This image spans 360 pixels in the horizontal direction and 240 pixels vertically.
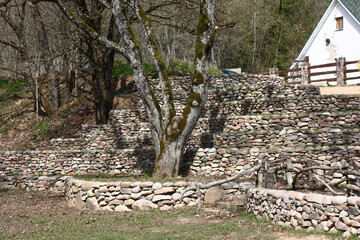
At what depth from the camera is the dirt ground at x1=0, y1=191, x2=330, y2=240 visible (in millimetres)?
7688

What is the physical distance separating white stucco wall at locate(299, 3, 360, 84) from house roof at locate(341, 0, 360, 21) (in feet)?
0.89

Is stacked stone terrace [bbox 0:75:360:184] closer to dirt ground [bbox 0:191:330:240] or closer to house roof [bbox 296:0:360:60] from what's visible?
dirt ground [bbox 0:191:330:240]

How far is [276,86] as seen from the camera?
18297 mm

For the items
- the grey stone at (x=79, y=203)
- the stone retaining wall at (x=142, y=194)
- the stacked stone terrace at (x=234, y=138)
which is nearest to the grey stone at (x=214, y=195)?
the stone retaining wall at (x=142, y=194)

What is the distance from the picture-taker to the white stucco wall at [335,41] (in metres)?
27.7

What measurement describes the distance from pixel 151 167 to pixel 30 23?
509 inches

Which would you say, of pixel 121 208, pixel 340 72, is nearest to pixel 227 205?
pixel 121 208

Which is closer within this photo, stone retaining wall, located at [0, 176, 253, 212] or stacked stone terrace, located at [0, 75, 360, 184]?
stone retaining wall, located at [0, 176, 253, 212]

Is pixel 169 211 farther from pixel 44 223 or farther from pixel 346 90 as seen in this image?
pixel 346 90

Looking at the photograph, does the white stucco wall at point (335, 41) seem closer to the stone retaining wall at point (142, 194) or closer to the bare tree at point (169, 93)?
the bare tree at point (169, 93)

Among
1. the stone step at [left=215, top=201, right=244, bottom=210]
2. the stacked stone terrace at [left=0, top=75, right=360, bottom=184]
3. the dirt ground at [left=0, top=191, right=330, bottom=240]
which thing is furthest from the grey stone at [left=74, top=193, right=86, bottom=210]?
the stone step at [left=215, top=201, right=244, bottom=210]

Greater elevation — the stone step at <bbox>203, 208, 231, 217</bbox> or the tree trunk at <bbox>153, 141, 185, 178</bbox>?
the tree trunk at <bbox>153, 141, 185, 178</bbox>

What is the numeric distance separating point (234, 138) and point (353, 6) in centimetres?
1799

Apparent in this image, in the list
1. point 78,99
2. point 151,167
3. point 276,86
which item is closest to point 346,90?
point 276,86
